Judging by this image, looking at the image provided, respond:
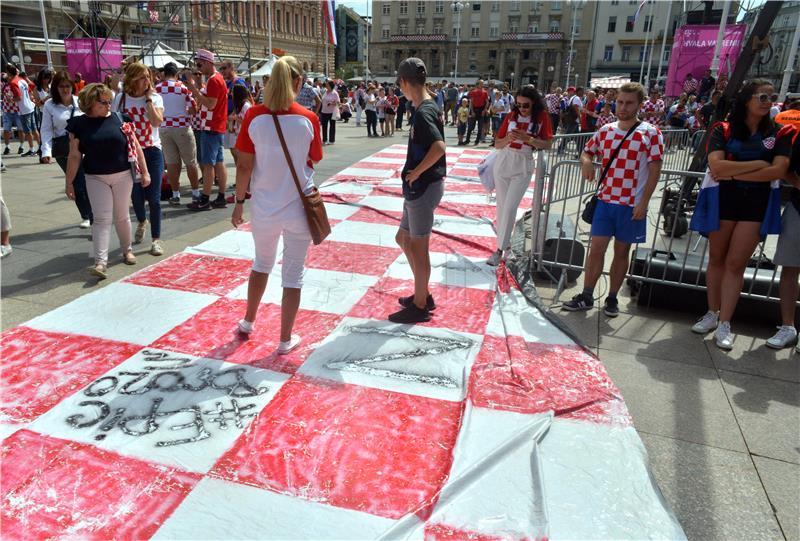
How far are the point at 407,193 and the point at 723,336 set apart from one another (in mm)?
2528

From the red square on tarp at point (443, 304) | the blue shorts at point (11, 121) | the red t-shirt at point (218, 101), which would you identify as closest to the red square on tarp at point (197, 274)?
the red square on tarp at point (443, 304)

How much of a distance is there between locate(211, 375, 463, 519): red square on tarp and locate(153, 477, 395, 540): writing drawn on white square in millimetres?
53

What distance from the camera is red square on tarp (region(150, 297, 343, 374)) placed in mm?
3346

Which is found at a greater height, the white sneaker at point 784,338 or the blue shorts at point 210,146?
the blue shorts at point 210,146

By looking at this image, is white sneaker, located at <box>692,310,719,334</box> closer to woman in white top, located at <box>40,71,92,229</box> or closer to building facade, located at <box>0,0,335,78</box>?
woman in white top, located at <box>40,71,92,229</box>

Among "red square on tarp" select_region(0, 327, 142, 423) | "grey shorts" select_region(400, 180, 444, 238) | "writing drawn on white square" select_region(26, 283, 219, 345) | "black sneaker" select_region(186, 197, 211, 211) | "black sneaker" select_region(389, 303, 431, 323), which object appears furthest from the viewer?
"black sneaker" select_region(186, 197, 211, 211)

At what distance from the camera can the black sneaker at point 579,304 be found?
4406 millimetres

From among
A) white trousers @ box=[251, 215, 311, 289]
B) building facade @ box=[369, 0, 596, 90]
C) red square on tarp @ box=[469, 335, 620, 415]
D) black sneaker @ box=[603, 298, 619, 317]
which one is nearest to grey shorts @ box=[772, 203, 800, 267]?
black sneaker @ box=[603, 298, 619, 317]

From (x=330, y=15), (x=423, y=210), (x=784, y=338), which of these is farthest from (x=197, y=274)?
(x=330, y=15)

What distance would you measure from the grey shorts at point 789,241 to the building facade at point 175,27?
12.5 metres

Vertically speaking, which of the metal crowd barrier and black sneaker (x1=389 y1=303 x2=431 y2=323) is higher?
the metal crowd barrier

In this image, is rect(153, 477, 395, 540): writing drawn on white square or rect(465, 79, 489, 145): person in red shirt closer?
rect(153, 477, 395, 540): writing drawn on white square

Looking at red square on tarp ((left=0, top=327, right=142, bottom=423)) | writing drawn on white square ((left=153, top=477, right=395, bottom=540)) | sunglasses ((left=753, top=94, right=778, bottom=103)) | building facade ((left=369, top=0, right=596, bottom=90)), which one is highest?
building facade ((left=369, top=0, right=596, bottom=90))

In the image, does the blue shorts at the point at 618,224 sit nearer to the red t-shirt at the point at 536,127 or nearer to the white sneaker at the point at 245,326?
the red t-shirt at the point at 536,127
